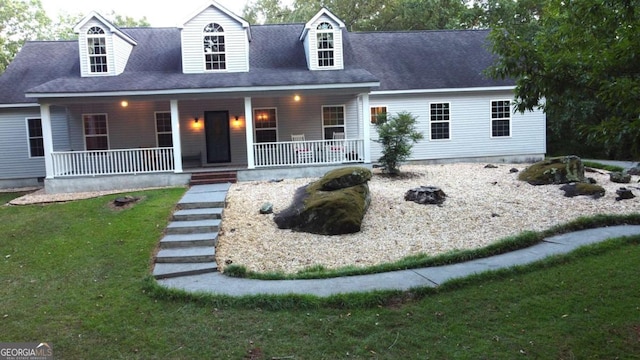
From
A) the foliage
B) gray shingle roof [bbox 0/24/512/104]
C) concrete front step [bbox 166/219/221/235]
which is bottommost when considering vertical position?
concrete front step [bbox 166/219/221/235]

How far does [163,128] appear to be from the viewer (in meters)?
16.6

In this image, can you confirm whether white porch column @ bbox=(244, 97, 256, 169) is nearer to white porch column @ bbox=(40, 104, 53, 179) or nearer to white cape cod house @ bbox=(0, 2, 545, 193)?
white cape cod house @ bbox=(0, 2, 545, 193)

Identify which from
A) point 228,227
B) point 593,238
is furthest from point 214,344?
point 593,238

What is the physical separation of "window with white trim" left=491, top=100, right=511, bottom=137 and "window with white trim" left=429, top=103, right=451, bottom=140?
1927 mm

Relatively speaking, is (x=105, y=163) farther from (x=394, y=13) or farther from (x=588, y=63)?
(x=394, y=13)

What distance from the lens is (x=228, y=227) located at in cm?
884

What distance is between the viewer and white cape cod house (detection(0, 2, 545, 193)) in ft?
45.1

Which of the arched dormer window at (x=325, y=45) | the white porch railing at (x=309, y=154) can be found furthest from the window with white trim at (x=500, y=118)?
the arched dormer window at (x=325, y=45)

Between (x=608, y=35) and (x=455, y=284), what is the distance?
3.27 metres

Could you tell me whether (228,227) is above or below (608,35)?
below

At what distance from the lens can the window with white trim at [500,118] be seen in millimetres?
18125

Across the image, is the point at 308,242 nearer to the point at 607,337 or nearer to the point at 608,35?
the point at 607,337

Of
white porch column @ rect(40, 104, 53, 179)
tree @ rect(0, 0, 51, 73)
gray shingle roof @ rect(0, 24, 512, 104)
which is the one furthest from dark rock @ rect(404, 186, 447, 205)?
tree @ rect(0, 0, 51, 73)

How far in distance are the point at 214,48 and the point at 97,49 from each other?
158 inches
